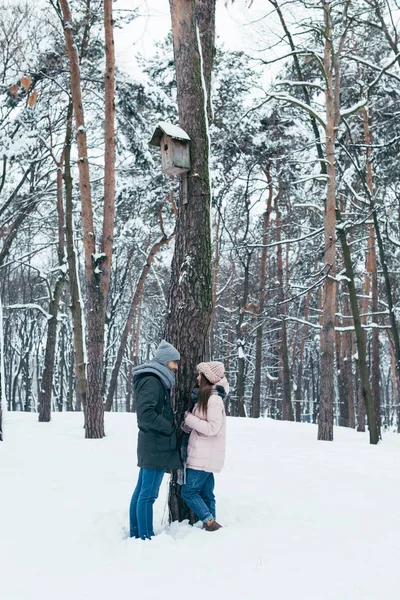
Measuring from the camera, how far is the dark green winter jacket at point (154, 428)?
4.09 metres

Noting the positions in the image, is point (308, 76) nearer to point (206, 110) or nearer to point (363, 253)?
point (363, 253)

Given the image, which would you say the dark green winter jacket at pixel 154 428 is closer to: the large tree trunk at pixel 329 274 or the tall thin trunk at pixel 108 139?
the tall thin trunk at pixel 108 139

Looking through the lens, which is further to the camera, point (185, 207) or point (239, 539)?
point (185, 207)

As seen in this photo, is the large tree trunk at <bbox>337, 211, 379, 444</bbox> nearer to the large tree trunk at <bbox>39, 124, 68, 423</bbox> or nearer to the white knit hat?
the large tree trunk at <bbox>39, 124, 68, 423</bbox>

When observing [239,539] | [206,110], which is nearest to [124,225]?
[206,110]

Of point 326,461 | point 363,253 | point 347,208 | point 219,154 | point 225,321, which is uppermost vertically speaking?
point 219,154

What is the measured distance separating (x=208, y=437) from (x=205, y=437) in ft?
0.08

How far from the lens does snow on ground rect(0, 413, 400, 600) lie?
324cm

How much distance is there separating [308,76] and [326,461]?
9.81 m

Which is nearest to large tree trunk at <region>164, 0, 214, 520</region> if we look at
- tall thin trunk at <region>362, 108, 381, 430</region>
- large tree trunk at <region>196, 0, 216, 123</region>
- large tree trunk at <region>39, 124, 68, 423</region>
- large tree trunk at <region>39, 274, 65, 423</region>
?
large tree trunk at <region>196, 0, 216, 123</region>

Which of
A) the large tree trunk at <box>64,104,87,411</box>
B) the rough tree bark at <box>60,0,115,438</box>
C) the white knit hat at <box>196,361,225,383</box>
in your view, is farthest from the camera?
the large tree trunk at <box>64,104,87,411</box>

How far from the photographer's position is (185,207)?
16.1 feet

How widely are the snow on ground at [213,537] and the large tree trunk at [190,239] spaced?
0.73m

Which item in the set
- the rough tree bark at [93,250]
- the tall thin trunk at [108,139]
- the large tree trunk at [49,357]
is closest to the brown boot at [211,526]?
the rough tree bark at [93,250]
